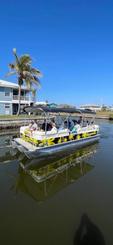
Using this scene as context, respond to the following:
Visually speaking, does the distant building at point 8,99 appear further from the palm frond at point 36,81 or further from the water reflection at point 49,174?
the water reflection at point 49,174

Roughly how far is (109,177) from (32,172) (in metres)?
3.75

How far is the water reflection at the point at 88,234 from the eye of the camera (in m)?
5.18

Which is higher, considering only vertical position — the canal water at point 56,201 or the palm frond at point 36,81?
the palm frond at point 36,81

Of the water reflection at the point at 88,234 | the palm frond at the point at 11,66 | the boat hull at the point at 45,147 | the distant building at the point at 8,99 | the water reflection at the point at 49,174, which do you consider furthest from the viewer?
the distant building at the point at 8,99

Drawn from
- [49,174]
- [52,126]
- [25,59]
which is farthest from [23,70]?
[49,174]

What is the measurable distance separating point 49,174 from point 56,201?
285 centimetres

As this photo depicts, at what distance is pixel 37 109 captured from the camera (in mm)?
14148

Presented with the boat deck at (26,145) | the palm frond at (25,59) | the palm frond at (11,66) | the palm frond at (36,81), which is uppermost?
the palm frond at (25,59)

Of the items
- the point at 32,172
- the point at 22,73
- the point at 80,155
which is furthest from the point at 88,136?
the point at 22,73

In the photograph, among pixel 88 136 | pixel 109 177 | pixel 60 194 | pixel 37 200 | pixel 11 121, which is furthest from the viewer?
pixel 11 121

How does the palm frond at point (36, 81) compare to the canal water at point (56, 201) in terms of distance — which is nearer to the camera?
the canal water at point (56, 201)

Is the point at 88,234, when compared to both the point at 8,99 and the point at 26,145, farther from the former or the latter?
the point at 8,99

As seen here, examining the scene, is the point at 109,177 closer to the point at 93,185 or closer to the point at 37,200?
the point at 93,185

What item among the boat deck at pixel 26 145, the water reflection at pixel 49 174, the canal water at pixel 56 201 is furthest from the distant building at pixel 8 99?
the water reflection at pixel 49 174
